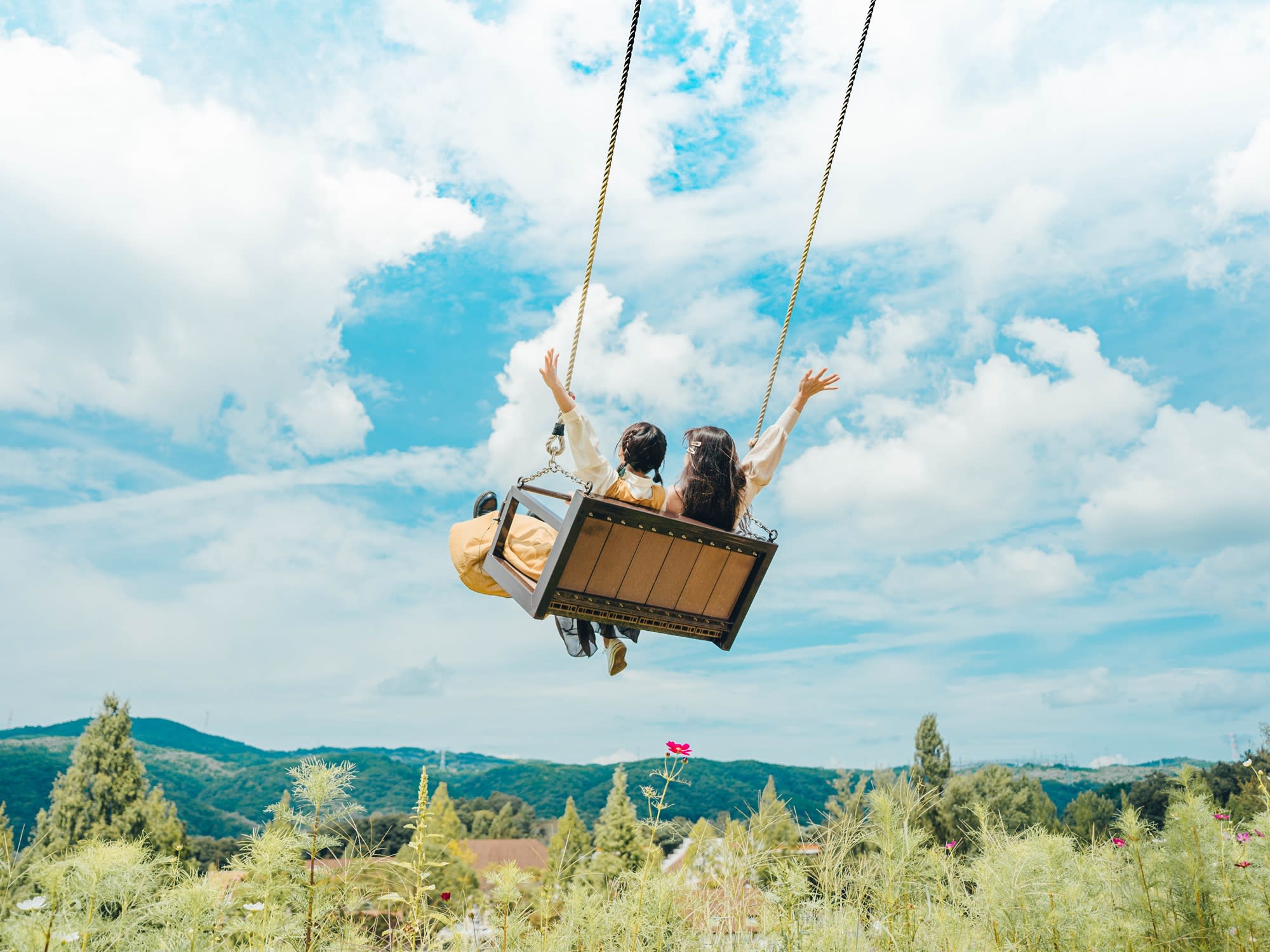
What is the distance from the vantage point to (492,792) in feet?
194

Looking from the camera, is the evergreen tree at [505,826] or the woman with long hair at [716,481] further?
the evergreen tree at [505,826]

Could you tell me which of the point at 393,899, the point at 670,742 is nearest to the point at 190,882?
the point at 393,899

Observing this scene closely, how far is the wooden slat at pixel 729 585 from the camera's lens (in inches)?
153

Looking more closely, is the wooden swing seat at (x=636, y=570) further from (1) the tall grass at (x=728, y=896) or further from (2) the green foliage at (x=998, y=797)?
(2) the green foliage at (x=998, y=797)

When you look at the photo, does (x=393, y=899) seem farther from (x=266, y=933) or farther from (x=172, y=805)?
(x=172, y=805)

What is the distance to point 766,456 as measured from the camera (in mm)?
4324

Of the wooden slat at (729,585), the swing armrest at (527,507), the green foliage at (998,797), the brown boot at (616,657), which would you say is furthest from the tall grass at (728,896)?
the green foliage at (998,797)

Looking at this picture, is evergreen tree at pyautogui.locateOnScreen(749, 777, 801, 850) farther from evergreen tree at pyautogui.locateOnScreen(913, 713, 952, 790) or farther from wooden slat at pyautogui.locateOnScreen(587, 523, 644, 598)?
evergreen tree at pyautogui.locateOnScreen(913, 713, 952, 790)

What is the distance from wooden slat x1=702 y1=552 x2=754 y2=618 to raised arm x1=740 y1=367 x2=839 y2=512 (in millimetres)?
362

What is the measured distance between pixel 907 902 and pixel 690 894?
35.3 inches

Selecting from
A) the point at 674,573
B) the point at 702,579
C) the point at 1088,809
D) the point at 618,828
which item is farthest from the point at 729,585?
the point at 1088,809

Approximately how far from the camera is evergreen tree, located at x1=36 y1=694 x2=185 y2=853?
21203 millimetres

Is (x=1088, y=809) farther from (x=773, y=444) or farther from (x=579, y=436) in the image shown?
(x=579, y=436)

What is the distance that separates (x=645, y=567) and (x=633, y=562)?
8 cm
